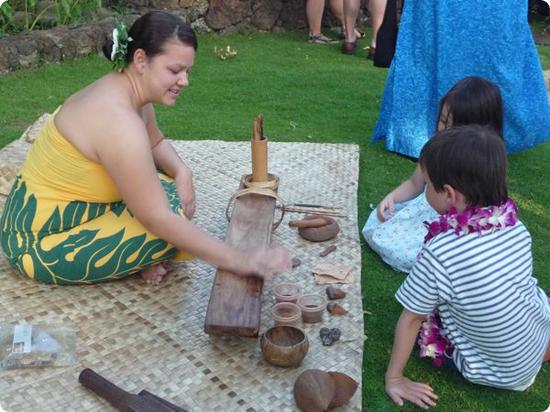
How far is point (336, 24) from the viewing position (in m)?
7.57

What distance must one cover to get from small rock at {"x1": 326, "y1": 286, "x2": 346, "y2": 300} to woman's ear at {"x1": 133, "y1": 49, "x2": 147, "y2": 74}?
3.40 feet

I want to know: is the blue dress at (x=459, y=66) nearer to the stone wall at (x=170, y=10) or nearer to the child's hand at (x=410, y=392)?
the child's hand at (x=410, y=392)

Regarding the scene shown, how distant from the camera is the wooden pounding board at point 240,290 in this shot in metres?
2.13

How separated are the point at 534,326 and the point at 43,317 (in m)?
1.60

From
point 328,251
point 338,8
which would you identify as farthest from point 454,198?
point 338,8

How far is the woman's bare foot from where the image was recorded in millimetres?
2631

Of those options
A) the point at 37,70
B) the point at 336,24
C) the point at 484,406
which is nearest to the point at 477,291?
the point at 484,406

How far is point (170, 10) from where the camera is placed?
6.80 meters

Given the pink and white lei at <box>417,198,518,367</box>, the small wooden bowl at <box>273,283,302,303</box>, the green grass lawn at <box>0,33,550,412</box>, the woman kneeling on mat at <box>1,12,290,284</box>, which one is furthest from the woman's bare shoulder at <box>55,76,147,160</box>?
the green grass lawn at <box>0,33,550,412</box>

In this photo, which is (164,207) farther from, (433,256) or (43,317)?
(433,256)

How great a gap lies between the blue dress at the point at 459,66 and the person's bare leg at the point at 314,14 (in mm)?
3038

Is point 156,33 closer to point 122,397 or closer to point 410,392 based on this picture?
point 122,397

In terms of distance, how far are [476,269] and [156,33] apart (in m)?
1.25

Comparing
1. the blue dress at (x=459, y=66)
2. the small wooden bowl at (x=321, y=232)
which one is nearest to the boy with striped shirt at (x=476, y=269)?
the small wooden bowl at (x=321, y=232)
